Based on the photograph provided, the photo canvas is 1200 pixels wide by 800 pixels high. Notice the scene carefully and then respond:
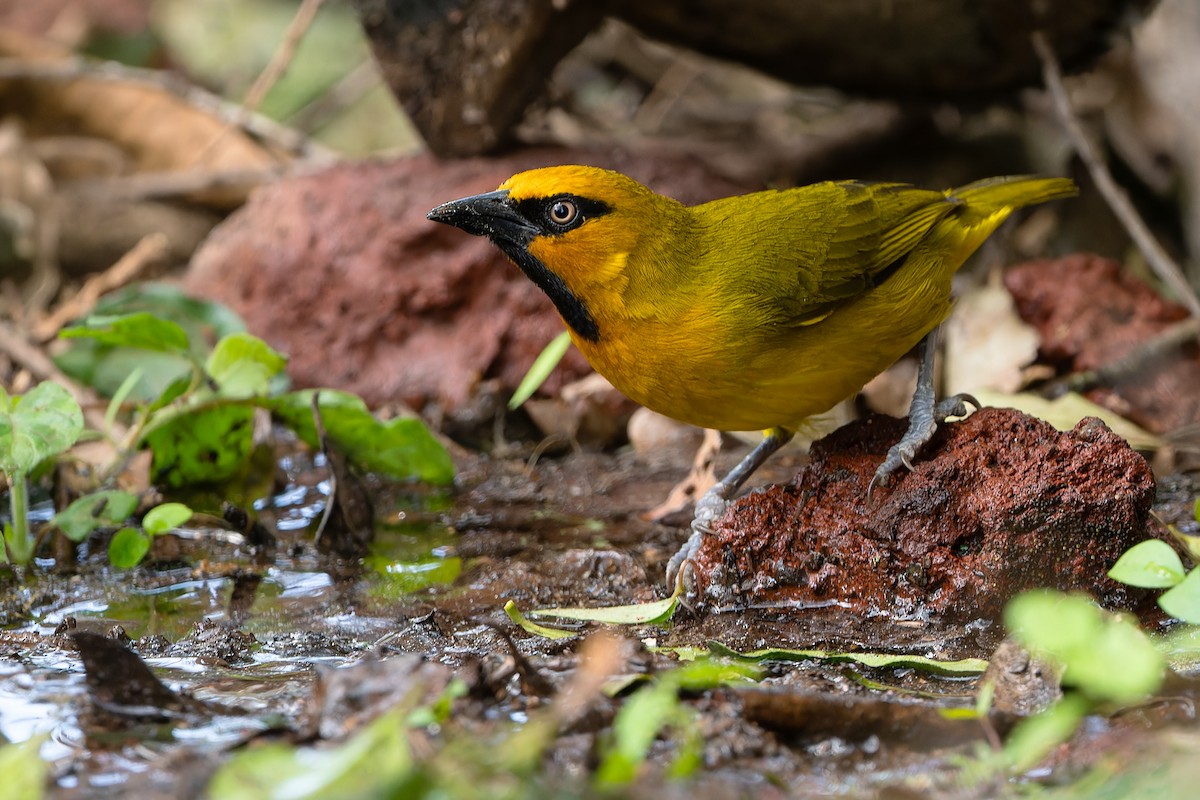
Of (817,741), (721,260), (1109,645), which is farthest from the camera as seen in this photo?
(721,260)

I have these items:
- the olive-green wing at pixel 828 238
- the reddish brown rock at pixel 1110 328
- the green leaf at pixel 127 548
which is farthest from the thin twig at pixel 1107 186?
the green leaf at pixel 127 548

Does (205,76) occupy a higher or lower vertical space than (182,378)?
higher

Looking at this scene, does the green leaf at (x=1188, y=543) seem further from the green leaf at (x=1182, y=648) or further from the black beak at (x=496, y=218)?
the black beak at (x=496, y=218)

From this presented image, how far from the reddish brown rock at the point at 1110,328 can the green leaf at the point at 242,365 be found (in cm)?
302

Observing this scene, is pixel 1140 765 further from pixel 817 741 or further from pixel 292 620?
pixel 292 620

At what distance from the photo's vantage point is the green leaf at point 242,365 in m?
4.22

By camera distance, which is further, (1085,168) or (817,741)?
(1085,168)

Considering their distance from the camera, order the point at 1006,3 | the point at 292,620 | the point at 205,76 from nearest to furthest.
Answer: the point at 292,620 < the point at 1006,3 < the point at 205,76

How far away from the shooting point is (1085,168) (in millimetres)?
6590

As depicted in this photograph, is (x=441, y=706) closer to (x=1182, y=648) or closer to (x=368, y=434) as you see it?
(x=1182, y=648)

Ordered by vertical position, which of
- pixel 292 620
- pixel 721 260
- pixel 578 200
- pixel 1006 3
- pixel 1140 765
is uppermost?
pixel 1006 3

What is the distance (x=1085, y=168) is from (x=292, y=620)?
16.0ft

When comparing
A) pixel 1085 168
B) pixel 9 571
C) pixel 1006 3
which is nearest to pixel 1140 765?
pixel 9 571

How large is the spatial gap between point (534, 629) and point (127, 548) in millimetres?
1400
